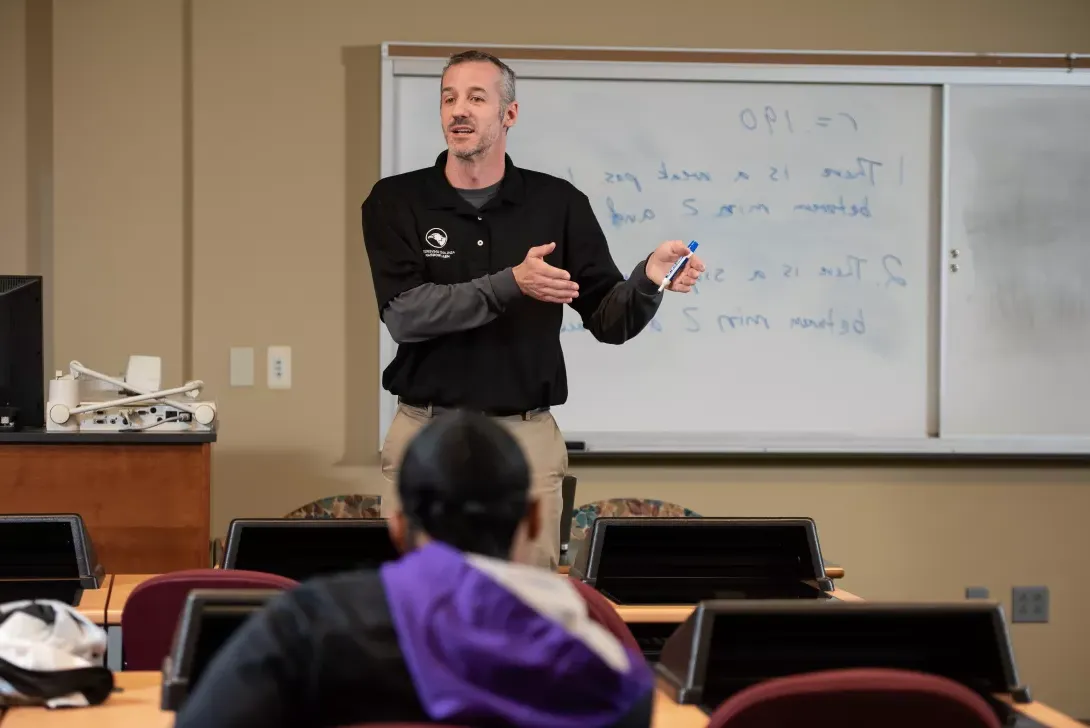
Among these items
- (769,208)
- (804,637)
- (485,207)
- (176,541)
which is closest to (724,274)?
(769,208)

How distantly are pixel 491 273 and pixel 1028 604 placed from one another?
2.73 m

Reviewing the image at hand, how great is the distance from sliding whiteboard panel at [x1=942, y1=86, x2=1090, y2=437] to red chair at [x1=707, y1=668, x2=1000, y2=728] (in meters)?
3.10

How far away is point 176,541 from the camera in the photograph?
306cm

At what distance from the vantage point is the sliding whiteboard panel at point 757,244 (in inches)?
160

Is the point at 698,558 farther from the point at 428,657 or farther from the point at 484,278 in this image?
the point at 428,657

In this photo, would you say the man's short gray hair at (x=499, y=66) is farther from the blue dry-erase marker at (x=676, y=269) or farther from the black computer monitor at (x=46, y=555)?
the black computer monitor at (x=46, y=555)

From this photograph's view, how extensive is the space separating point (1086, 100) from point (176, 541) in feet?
11.5

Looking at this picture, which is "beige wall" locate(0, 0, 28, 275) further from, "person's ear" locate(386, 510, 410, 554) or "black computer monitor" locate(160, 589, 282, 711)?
"person's ear" locate(386, 510, 410, 554)

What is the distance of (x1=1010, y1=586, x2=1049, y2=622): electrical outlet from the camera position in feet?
14.0

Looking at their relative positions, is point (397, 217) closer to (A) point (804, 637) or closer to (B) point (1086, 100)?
(A) point (804, 637)

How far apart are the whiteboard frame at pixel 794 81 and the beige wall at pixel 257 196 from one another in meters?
0.08

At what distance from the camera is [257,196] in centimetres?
401

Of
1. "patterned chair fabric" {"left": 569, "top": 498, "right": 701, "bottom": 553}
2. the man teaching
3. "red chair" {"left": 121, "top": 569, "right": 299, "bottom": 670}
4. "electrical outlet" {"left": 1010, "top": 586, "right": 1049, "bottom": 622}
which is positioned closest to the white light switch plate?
"patterned chair fabric" {"left": 569, "top": 498, "right": 701, "bottom": 553}

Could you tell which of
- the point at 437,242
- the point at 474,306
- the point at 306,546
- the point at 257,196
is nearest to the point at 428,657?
the point at 306,546
